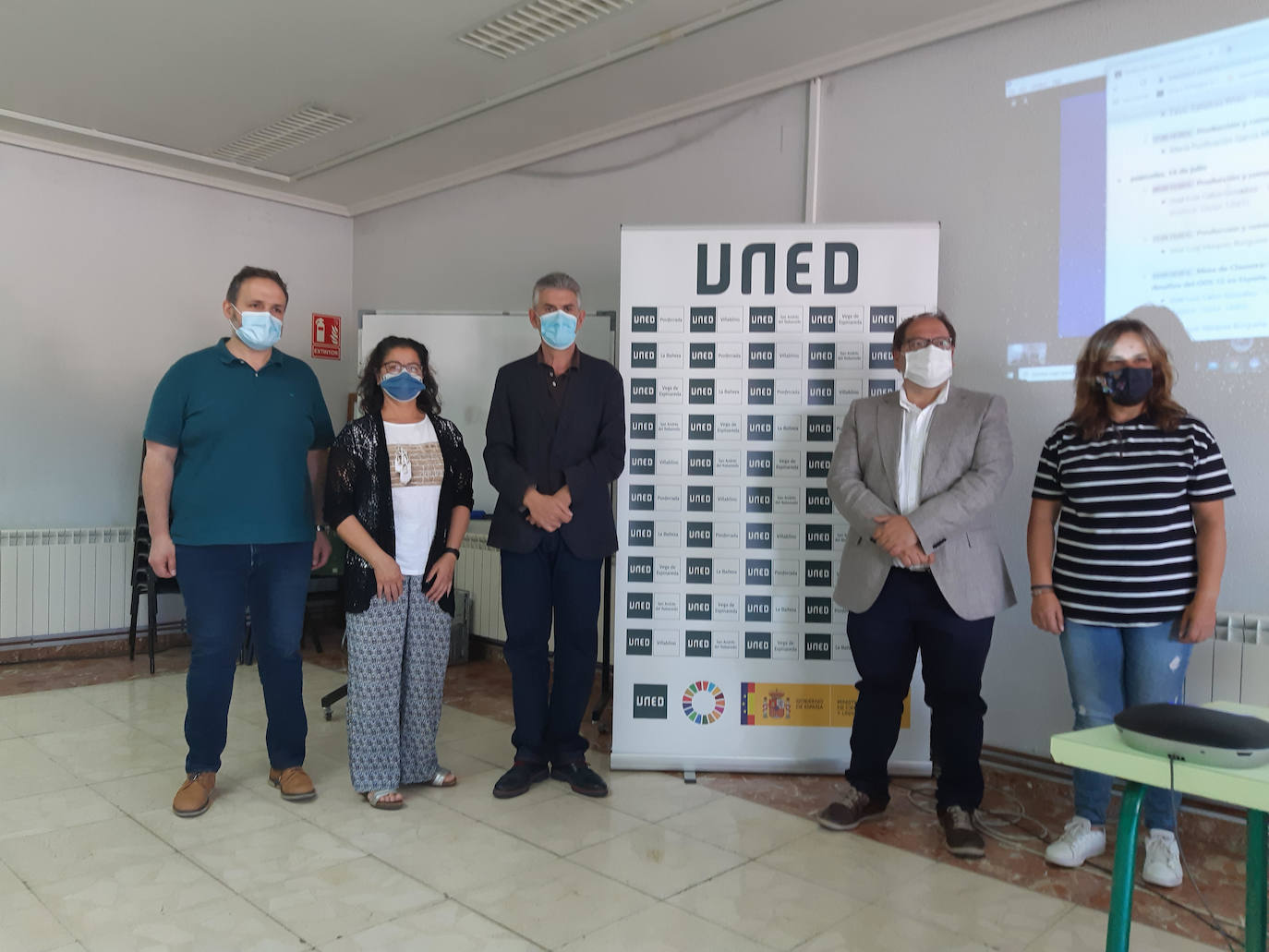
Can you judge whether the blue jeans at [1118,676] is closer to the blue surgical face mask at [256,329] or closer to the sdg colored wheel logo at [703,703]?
the sdg colored wheel logo at [703,703]

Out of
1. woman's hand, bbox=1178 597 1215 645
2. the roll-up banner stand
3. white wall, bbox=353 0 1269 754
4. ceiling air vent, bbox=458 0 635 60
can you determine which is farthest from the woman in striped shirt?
ceiling air vent, bbox=458 0 635 60

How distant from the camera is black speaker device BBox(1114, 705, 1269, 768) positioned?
1167mm

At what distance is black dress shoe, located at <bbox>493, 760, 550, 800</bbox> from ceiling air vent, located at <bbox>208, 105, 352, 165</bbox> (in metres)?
3.06

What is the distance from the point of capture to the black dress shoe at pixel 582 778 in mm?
2764

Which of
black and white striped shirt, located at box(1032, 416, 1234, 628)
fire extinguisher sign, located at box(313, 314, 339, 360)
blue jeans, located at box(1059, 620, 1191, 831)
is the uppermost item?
fire extinguisher sign, located at box(313, 314, 339, 360)

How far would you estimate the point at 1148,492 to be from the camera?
2.26 m

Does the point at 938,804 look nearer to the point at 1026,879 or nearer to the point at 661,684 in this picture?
the point at 1026,879

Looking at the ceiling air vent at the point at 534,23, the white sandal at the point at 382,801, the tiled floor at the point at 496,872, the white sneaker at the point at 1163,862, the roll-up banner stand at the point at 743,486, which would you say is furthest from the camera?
the ceiling air vent at the point at 534,23

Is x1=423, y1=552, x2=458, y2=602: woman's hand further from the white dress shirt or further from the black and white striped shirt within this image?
the black and white striped shirt

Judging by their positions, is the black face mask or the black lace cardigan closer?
the black face mask

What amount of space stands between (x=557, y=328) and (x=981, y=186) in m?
1.56

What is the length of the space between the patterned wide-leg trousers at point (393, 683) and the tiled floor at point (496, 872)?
0.13 metres

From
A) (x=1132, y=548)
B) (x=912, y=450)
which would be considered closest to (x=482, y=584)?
(x=912, y=450)

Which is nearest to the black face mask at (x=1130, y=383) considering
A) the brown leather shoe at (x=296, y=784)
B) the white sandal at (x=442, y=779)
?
the white sandal at (x=442, y=779)
